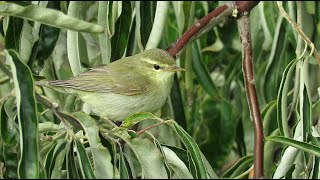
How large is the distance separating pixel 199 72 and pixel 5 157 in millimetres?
1520

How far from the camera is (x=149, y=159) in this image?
2.05 m

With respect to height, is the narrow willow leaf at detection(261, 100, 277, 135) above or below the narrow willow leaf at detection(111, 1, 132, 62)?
below

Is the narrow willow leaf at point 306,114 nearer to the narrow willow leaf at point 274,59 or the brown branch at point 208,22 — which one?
the brown branch at point 208,22

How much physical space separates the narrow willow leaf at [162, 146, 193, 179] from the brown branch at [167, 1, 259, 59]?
0.54 metres

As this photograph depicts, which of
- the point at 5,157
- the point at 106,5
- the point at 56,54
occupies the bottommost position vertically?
the point at 5,157

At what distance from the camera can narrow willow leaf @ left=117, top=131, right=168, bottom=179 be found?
80.4 inches

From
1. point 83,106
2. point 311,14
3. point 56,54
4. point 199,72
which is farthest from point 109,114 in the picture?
point 311,14

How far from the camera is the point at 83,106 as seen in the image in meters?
3.11

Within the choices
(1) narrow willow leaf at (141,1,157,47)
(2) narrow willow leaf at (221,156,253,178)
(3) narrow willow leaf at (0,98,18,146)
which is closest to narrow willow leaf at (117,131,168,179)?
(3) narrow willow leaf at (0,98,18,146)

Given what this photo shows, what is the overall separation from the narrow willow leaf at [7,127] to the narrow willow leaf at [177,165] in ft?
1.47

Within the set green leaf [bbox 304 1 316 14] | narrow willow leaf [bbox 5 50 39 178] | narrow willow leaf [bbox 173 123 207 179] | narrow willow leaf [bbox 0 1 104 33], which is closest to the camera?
narrow willow leaf [bbox 5 50 39 178]

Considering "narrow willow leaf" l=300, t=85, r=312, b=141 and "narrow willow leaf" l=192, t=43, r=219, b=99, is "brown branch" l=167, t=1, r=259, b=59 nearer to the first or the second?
"narrow willow leaf" l=300, t=85, r=312, b=141

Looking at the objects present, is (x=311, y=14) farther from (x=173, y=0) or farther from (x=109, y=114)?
(x=109, y=114)

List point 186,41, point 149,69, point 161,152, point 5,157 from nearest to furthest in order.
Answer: point 161,152 < point 5,157 < point 186,41 < point 149,69
